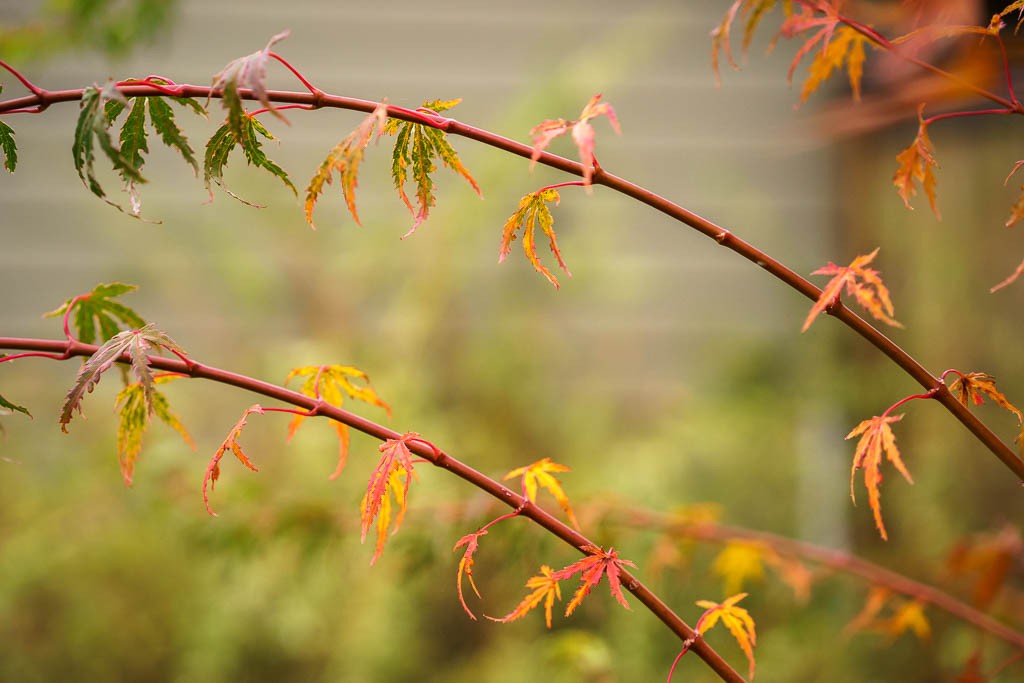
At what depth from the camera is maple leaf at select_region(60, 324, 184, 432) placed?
517 millimetres

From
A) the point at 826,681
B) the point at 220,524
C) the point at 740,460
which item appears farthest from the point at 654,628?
the point at 220,524

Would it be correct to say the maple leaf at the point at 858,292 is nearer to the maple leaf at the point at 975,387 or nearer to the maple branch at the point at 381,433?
the maple leaf at the point at 975,387

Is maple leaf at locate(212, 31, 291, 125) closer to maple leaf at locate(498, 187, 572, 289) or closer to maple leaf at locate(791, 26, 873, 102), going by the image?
maple leaf at locate(498, 187, 572, 289)

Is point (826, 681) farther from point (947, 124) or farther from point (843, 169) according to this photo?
point (843, 169)

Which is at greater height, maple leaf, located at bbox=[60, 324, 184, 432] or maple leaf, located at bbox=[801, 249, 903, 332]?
maple leaf, located at bbox=[801, 249, 903, 332]

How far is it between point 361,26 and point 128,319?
2.12 metres

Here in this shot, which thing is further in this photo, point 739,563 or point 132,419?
point 739,563

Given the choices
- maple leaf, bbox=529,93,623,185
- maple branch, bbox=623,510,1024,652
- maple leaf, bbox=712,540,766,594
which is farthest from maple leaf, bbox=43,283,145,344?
maple leaf, bbox=712,540,766,594

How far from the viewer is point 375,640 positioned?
5.68ft

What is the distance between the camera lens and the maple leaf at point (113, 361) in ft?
1.70

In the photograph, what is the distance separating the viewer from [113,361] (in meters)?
0.53

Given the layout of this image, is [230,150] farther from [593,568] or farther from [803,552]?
[803,552]

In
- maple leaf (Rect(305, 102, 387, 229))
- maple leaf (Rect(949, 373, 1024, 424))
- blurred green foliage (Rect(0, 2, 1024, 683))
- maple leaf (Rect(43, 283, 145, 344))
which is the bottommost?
blurred green foliage (Rect(0, 2, 1024, 683))

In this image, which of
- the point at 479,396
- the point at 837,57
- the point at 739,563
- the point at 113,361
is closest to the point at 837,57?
the point at 837,57
